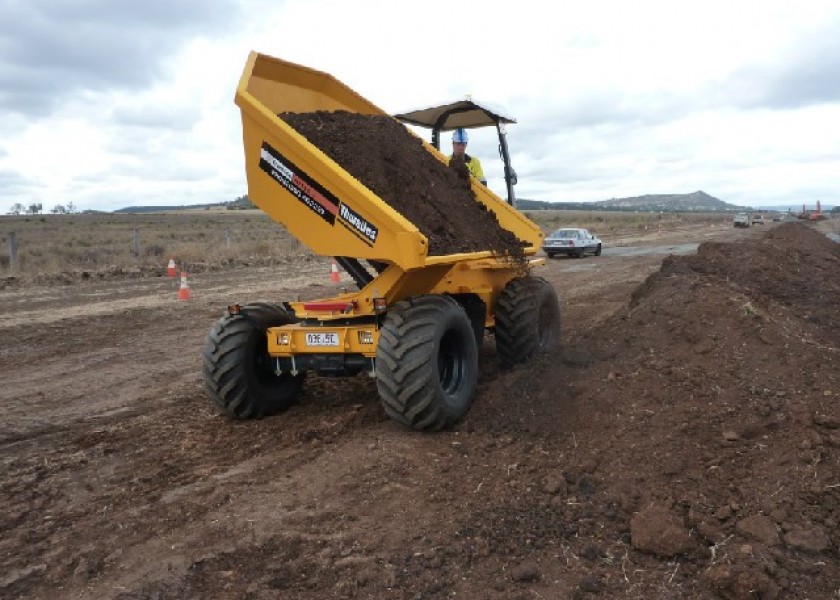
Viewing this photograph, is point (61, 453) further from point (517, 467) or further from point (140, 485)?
point (517, 467)

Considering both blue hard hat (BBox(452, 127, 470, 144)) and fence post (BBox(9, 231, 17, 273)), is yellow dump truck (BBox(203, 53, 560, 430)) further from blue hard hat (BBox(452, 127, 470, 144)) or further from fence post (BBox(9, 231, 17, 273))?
fence post (BBox(9, 231, 17, 273))

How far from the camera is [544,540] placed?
12.2ft

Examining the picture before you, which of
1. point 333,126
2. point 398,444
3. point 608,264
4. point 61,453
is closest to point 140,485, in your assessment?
point 61,453

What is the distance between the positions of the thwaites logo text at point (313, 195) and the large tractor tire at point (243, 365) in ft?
3.94

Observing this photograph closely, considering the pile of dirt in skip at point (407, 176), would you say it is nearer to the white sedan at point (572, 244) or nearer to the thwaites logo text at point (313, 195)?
the thwaites logo text at point (313, 195)

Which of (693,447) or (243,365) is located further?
(243,365)

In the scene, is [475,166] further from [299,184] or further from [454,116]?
[299,184]

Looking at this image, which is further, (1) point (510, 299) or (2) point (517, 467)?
(1) point (510, 299)

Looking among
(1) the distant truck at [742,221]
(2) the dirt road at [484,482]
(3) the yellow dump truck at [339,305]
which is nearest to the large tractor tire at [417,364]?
(3) the yellow dump truck at [339,305]

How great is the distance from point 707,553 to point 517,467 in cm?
135

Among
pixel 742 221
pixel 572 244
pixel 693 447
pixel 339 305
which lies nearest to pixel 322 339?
pixel 339 305

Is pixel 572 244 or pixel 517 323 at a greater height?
pixel 572 244

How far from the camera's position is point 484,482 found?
4430 millimetres

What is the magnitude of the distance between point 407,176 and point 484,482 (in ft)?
9.47
